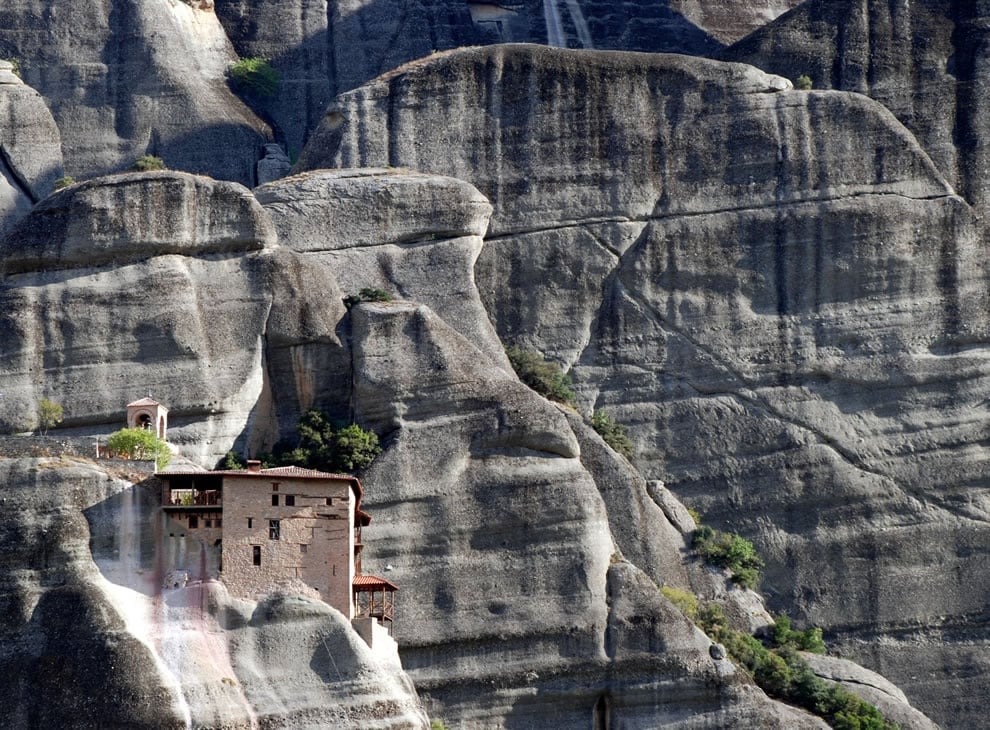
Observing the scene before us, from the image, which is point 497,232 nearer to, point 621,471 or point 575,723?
point 621,471

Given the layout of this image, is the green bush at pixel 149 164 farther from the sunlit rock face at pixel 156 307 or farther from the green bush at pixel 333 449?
the green bush at pixel 333 449

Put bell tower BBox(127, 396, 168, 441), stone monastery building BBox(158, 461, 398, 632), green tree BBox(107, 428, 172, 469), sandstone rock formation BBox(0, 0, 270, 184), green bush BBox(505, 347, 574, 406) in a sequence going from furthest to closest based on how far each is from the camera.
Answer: sandstone rock formation BBox(0, 0, 270, 184) → green bush BBox(505, 347, 574, 406) → bell tower BBox(127, 396, 168, 441) → green tree BBox(107, 428, 172, 469) → stone monastery building BBox(158, 461, 398, 632)

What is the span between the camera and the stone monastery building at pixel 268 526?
210 feet

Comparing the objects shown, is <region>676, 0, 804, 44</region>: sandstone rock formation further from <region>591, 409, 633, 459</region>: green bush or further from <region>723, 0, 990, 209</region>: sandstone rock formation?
<region>591, 409, 633, 459</region>: green bush

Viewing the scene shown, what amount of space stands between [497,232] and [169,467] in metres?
13.8

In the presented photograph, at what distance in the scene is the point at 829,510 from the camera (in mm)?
74000

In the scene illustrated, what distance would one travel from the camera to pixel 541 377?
74.1 metres

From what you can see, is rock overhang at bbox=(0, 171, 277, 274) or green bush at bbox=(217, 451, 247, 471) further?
rock overhang at bbox=(0, 171, 277, 274)

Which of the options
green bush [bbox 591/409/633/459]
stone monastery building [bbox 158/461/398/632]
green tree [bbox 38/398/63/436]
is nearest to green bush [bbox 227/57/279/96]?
green bush [bbox 591/409/633/459]

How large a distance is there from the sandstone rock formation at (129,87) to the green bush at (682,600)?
1996 centimetres

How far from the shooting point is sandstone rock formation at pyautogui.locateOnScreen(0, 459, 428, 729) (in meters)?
62.0

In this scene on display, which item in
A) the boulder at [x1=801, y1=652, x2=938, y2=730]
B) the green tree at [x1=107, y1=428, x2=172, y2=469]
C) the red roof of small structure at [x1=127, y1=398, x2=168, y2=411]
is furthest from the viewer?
the boulder at [x1=801, y1=652, x2=938, y2=730]

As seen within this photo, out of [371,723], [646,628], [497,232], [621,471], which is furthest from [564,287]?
[371,723]

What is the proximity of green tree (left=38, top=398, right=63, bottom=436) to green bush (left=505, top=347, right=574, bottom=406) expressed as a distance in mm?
11263
